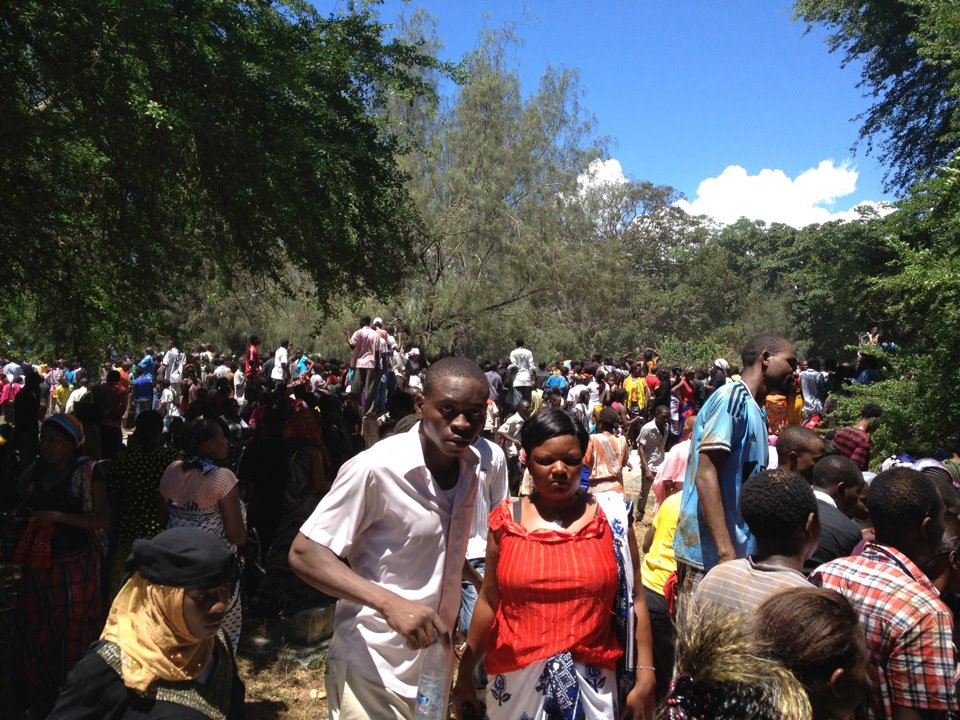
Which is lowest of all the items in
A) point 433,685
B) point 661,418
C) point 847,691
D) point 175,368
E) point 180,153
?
point 433,685

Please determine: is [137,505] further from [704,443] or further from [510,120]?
[510,120]

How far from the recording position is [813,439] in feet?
15.7

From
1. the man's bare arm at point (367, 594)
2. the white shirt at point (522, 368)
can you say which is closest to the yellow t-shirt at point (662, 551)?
the man's bare arm at point (367, 594)

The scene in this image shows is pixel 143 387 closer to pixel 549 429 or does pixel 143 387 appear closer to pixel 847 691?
pixel 549 429

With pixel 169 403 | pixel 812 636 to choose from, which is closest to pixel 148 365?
pixel 169 403

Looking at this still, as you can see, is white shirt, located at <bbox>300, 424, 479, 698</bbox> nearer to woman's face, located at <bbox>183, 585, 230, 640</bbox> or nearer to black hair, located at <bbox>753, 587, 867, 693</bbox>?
woman's face, located at <bbox>183, 585, 230, 640</bbox>

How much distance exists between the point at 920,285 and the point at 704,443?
239 inches

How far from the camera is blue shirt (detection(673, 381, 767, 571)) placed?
391 centimetres

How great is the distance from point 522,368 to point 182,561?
624 inches

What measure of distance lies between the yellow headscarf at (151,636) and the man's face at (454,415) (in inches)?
36.4

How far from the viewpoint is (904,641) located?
254cm

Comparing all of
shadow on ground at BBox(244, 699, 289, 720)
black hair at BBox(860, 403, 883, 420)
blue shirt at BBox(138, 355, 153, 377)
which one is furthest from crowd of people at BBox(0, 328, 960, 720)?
blue shirt at BBox(138, 355, 153, 377)

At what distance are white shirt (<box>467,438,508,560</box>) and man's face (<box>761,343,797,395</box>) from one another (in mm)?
1329

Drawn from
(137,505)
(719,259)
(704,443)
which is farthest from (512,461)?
(719,259)
